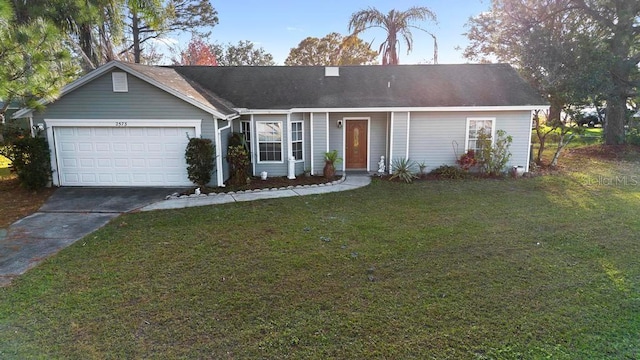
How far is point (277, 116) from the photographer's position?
1274 cm

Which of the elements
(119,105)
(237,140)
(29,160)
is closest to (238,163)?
(237,140)

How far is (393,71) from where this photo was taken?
50.1ft

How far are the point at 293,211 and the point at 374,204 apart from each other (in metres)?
2.08

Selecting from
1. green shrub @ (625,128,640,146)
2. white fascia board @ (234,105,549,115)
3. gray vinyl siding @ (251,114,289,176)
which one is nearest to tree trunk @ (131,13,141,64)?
white fascia board @ (234,105,549,115)

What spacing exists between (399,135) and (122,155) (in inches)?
345

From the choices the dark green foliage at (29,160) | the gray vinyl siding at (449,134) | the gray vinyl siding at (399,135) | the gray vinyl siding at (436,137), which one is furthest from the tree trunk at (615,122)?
the dark green foliage at (29,160)

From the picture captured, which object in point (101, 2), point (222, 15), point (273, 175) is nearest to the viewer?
point (101, 2)

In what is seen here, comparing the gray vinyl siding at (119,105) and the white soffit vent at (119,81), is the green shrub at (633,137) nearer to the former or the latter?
the gray vinyl siding at (119,105)

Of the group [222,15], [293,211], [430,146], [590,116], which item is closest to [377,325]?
[293,211]

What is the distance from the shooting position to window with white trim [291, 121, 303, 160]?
13109 millimetres

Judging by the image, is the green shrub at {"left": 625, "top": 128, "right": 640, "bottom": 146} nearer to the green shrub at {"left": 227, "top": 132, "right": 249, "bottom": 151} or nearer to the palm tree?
the palm tree

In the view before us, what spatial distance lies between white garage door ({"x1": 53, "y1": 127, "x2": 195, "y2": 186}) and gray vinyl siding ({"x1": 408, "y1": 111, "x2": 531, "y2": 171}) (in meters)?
7.44

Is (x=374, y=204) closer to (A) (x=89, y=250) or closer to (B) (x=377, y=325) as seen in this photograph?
(B) (x=377, y=325)

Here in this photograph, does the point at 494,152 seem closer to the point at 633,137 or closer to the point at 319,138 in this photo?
the point at 319,138
